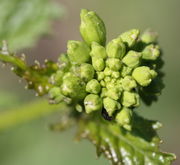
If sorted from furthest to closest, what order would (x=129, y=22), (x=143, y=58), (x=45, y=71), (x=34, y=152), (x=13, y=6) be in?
(x=129, y=22)
(x=34, y=152)
(x=13, y=6)
(x=45, y=71)
(x=143, y=58)

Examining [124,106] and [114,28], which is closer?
[124,106]

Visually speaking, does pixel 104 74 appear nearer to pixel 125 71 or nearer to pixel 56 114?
pixel 125 71

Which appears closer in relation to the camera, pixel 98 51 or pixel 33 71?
pixel 98 51

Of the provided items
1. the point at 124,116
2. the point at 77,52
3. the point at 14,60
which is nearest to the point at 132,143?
the point at 124,116

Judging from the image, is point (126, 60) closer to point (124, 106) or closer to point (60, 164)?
point (124, 106)

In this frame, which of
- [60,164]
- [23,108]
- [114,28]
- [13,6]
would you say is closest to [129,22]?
[114,28]

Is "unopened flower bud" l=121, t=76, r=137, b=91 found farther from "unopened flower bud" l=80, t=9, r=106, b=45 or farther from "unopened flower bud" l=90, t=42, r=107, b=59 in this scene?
"unopened flower bud" l=80, t=9, r=106, b=45

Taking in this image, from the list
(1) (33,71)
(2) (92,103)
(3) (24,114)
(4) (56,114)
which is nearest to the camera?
(2) (92,103)

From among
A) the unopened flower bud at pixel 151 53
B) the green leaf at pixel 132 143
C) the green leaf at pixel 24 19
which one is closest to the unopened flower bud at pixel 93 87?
the unopened flower bud at pixel 151 53
